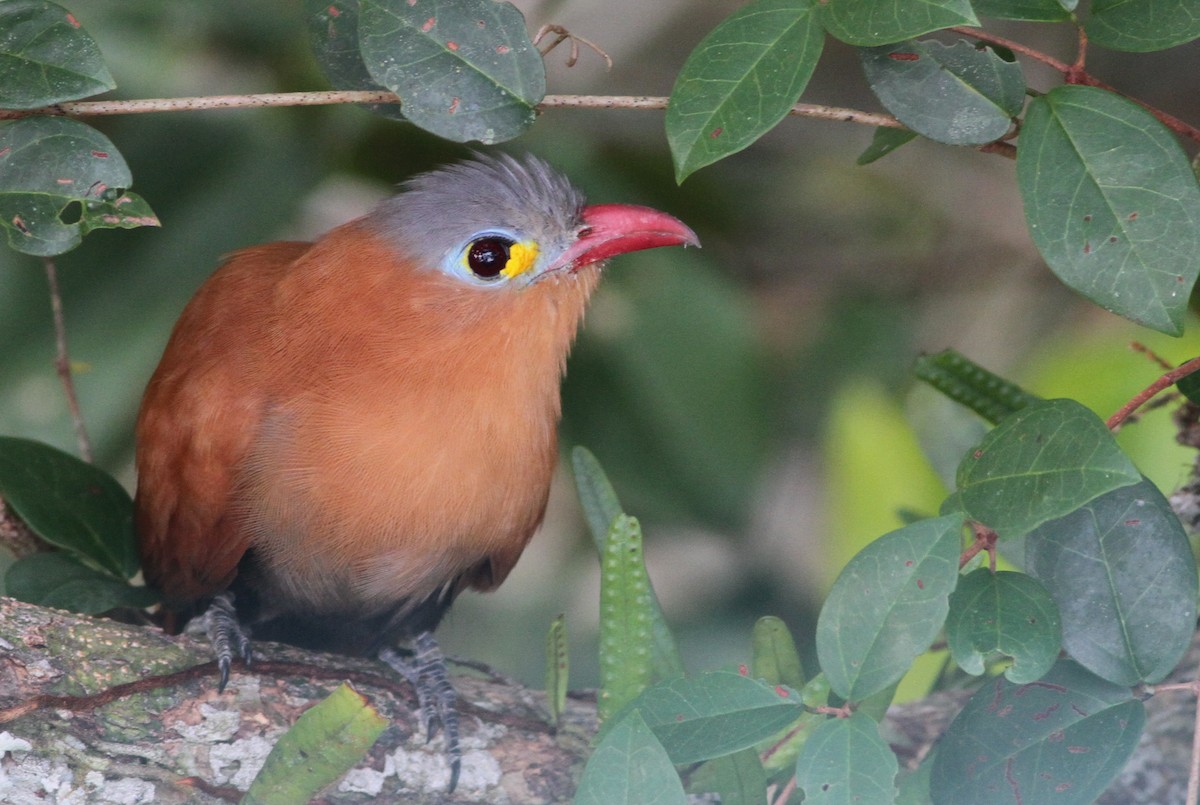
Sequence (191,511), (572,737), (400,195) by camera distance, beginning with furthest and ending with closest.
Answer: (400,195)
(191,511)
(572,737)

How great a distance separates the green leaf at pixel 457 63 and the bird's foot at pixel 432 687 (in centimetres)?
116

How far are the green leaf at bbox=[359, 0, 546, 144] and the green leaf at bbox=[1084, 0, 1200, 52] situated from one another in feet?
2.73

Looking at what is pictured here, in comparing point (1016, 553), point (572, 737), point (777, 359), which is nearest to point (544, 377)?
point (572, 737)

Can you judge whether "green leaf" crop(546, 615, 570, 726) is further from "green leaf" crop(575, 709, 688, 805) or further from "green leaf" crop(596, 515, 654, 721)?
"green leaf" crop(575, 709, 688, 805)

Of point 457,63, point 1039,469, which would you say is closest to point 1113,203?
point 1039,469

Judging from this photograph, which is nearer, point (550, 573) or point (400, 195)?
point (400, 195)

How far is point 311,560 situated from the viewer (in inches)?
103

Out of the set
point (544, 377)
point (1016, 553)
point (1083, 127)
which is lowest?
point (1016, 553)

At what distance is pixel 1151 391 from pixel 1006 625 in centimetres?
46

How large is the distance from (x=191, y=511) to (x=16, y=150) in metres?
0.92

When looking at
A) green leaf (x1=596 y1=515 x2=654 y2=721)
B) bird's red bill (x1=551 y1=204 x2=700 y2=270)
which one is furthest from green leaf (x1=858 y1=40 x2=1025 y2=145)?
bird's red bill (x1=551 y1=204 x2=700 y2=270)

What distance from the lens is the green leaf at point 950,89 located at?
184cm

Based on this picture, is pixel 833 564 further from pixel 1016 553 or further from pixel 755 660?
pixel 755 660

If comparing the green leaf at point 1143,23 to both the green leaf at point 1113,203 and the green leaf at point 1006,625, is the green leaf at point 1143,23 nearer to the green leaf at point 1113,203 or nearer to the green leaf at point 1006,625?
the green leaf at point 1113,203
